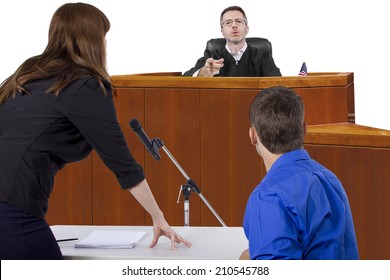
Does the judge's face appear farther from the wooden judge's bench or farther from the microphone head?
the microphone head

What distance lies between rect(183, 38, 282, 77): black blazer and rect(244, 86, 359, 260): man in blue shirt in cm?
396

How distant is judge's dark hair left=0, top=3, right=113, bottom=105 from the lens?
2.29 m

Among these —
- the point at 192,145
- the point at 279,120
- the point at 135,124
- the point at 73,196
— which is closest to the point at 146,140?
the point at 135,124

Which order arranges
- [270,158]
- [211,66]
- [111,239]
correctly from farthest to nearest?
1. [211,66]
2. [111,239]
3. [270,158]

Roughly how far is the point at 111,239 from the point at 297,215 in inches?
39.2

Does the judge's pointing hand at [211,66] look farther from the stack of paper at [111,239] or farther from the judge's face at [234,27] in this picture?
the stack of paper at [111,239]

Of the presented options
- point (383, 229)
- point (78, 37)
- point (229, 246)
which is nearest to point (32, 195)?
point (78, 37)

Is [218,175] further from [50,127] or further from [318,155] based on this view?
[50,127]

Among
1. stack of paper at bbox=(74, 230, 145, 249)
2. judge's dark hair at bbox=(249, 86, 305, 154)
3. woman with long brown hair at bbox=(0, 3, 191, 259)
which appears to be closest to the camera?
judge's dark hair at bbox=(249, 86, 305, 154)

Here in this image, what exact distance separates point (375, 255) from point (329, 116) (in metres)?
1.20

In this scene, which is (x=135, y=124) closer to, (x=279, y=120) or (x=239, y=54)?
(x=279, y=120)

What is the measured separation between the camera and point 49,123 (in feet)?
7.36

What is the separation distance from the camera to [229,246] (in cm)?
250

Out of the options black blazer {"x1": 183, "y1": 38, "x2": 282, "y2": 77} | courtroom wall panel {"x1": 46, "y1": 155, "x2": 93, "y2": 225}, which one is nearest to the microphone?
courtroom wall panel {"x1": 46, "y1": 155, "x2": 93, "y2": 225}
